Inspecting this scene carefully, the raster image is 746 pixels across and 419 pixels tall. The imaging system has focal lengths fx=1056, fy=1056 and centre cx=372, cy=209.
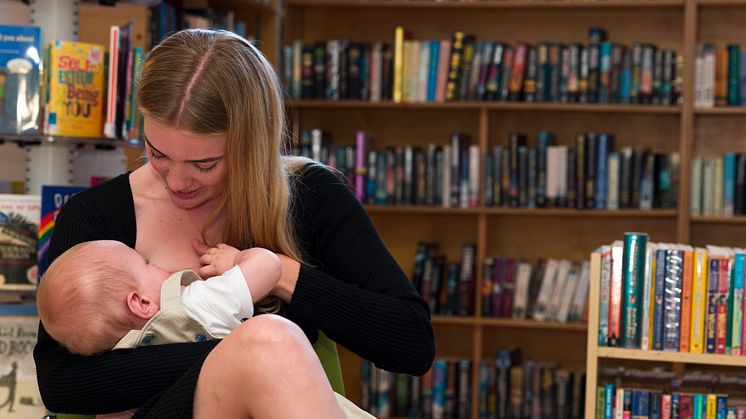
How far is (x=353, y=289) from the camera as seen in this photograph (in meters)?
1.91

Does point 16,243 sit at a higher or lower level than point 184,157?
lower

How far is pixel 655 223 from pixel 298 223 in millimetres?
2775

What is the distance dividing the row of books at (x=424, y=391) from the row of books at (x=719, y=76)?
1.46m

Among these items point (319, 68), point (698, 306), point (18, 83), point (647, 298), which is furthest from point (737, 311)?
point (319, 68)

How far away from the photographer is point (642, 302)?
2598 millimetres

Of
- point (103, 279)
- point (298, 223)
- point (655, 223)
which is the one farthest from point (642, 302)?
point (655, 223)

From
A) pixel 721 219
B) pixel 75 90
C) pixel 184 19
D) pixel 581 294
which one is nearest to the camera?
pixel 75 90

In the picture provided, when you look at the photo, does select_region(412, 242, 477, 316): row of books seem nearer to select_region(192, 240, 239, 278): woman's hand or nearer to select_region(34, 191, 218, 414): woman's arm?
select_region(192, 240, 239, 278): woman's hand

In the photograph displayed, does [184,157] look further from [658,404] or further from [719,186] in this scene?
[719,186]

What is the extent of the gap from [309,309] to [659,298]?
3.62ft

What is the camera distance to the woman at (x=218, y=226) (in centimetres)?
173

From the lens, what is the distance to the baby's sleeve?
174 cm

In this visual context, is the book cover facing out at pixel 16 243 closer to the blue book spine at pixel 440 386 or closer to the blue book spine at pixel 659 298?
the blue book spine at pixel 659 298

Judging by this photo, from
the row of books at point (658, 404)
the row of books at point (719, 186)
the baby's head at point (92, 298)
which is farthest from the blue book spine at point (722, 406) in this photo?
the row of books at point (719, 186)
